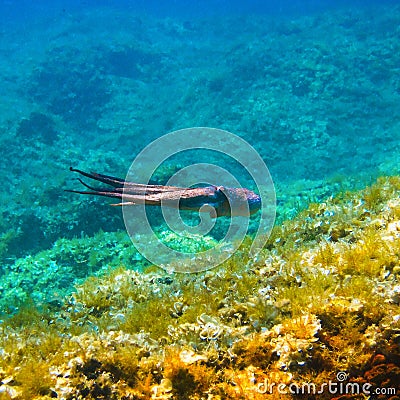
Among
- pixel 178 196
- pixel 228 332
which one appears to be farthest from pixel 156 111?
pixel 228 332

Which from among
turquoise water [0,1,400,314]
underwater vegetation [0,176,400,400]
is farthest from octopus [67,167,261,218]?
→ turquoise water [0,1,400,314]

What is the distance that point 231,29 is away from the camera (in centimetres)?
4022

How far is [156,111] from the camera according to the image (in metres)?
24.7

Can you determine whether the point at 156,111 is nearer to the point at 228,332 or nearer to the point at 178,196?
the point at 178,196

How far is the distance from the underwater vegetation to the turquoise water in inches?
54.3

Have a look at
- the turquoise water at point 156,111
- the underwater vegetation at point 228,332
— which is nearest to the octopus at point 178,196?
the underwater vegetation at point 228,332

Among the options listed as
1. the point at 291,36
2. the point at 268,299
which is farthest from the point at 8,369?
the point at 291,36

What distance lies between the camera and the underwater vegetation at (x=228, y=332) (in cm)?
275

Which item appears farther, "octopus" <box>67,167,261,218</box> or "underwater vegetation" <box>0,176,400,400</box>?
"octopus" <box>67,167,261,218</box>

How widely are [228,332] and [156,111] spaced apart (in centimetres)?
2333

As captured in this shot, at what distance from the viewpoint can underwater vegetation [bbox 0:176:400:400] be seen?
2750 mm

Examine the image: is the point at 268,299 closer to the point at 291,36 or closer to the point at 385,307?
the point at 385,307

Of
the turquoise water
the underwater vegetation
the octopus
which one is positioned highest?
the turquoise water

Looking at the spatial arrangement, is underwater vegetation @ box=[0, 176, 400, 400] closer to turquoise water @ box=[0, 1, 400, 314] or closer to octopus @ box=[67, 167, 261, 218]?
octopus @ box=[67, 167, 261, 218]
